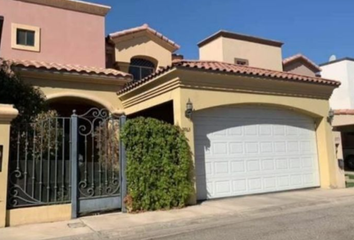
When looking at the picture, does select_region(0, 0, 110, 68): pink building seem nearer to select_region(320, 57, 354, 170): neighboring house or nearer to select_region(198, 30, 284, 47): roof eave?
select_region(198, 30, 284, 47): roof eave

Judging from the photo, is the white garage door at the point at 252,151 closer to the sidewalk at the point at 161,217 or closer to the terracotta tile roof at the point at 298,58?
the sidewalk at the point at 161,217

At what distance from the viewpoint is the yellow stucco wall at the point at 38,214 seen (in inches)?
301

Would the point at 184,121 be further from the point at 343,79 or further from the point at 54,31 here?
the point at 343,79

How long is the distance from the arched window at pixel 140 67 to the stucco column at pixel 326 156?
8.45m

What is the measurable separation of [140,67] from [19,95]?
777cm

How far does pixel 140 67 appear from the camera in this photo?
57.6 ft

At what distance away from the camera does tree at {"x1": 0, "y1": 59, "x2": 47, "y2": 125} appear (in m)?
10.2

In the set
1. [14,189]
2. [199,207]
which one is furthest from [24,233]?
[199,207]

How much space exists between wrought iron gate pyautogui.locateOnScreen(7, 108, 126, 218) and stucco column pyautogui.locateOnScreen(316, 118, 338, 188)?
781 cm

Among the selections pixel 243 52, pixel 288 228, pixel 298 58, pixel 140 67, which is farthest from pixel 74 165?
pixel 298 58

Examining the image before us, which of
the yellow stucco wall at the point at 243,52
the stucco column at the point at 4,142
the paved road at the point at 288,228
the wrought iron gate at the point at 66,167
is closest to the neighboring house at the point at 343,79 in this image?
the yellow stucco wall at the point at 243,52

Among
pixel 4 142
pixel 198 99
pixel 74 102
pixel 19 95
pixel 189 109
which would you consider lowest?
pixel 4 142

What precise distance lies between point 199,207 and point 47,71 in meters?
6.68

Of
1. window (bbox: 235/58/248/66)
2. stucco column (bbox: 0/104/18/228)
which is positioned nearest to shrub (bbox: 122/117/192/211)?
stucco column (bbox: 0/104/18/228)
